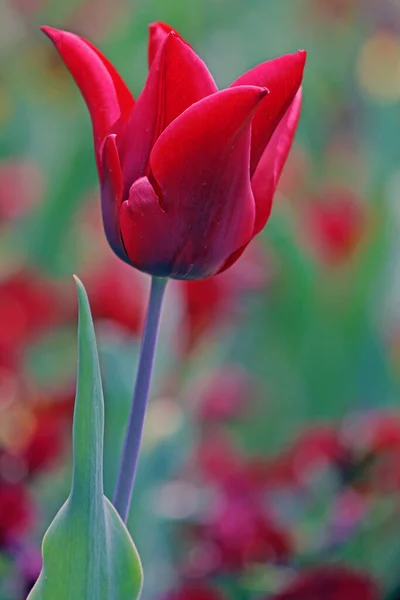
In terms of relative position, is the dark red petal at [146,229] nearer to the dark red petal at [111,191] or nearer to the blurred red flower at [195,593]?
the dark red petal at [111,191]

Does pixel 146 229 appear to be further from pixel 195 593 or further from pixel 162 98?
pixel 195 593

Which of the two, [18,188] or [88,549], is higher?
[88,549]

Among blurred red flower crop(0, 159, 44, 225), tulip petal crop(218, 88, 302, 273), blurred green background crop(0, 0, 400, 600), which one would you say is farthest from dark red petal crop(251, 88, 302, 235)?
blurred red flower crop(0, 159, 44, 225)

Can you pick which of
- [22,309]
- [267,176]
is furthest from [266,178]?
[22,309]

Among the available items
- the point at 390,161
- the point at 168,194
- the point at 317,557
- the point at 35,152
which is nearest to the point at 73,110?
the point at 35,152

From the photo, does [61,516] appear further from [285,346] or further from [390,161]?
[390,161]

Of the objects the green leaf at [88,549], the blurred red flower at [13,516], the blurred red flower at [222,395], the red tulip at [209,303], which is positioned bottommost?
the blurred red flower at [222,395]

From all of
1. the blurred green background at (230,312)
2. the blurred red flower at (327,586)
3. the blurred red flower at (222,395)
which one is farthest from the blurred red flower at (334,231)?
the blurred red flower at (327,586)
